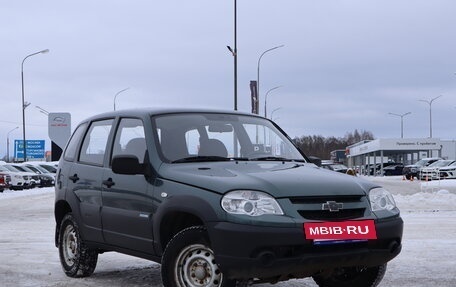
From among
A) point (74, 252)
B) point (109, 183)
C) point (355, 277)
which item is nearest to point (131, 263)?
point (74, 252)

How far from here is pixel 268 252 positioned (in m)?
4.55

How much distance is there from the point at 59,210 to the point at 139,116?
6.20 ft

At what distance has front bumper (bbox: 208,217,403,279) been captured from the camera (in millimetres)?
4547

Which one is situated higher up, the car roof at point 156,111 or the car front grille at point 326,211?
the car roof at point 156,111

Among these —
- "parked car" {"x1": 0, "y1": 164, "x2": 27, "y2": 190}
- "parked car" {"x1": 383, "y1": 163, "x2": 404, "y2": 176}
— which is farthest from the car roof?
"parked car" {"x1": 383, "y1": 163, "x2": 404, "y2": 176}

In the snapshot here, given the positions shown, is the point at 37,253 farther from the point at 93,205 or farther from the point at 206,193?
the point at 206,193

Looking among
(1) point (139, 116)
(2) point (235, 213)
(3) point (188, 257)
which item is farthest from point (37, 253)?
(2) point (235, 213)

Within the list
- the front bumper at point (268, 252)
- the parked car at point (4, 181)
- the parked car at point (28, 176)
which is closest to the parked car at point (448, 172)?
the parked car at point (28, 176)

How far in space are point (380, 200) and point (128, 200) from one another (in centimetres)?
222

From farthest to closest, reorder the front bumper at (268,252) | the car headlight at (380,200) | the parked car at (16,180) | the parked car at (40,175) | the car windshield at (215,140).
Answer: the parked car at (40,175) < the parked car at (16,180) < the car windshield at (215,140) < the car headlight at (380,200) < the front bumper at (268,252)

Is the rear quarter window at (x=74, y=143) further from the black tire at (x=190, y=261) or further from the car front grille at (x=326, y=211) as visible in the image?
the car front grille at (x=326, y=211)

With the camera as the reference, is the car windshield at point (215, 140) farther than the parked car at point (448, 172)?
→ No

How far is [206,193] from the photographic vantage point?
4863 mm

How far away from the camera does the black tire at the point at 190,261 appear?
4891mm
